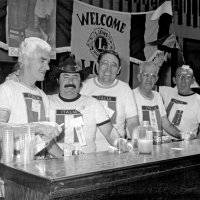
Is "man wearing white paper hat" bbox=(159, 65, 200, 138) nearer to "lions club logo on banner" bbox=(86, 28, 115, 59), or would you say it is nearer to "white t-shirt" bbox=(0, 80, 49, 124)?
"lions club logo on banner" bbox=(86, 28, 115, 59)

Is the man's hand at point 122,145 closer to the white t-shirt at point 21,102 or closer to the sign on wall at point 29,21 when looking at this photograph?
the white t-shirt at point 21,102

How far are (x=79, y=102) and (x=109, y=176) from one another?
1.13 metres

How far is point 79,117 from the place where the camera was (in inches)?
110

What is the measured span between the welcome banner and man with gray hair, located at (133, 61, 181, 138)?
1.26m

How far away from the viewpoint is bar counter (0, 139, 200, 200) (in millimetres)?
1658

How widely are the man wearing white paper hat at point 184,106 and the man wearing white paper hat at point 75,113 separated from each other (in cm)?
140

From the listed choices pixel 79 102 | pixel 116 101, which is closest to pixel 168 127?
pixel 116 101

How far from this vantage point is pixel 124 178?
1.90m

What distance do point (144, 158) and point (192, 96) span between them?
220 cm

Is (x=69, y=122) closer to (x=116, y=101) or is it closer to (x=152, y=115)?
(x=116, y=101)

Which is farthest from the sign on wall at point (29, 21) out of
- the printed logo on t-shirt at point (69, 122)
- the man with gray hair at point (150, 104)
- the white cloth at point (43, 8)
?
the printed logo on t-shirt at point (69, 122)

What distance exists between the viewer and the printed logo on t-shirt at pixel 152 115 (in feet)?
11.7

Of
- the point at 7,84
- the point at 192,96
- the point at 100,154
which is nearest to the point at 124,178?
the point at 100,154

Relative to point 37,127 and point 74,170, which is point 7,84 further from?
point 74,170
